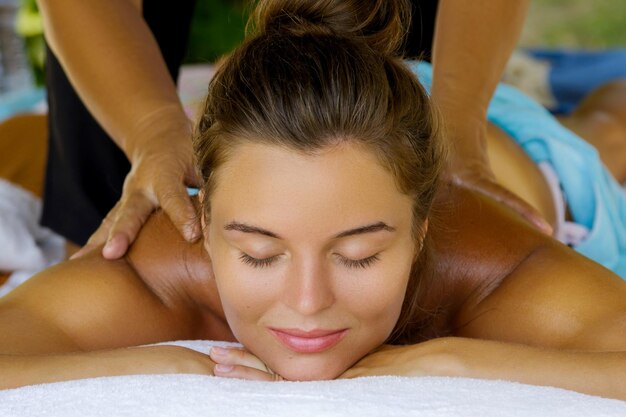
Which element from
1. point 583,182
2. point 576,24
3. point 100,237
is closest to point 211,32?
point 576,24

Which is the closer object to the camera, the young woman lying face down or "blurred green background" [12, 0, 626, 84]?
the young woman lying face down

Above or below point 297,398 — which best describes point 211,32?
below

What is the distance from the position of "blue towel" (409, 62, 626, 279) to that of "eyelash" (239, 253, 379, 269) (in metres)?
0.95

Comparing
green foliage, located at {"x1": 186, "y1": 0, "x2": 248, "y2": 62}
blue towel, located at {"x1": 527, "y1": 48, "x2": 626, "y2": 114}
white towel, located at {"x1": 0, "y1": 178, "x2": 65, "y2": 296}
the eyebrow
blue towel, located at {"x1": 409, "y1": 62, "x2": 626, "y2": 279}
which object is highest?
the eyebrow

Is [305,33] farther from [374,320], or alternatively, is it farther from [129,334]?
[129,334]

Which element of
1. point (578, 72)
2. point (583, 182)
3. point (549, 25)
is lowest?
point (549, 25)

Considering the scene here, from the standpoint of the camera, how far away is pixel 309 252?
45.6 inches

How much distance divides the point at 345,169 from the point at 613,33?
5.14m

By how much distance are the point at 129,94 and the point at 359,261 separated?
0.73 metres

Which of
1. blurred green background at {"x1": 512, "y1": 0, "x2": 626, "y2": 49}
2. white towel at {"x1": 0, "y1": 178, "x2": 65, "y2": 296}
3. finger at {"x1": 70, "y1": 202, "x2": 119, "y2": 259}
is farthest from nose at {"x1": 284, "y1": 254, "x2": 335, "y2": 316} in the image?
blurred green background at {"x1": 512, "y1": 0, "x2": 626, "y2": 49}

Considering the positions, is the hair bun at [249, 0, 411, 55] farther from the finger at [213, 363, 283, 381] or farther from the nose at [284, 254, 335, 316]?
the finger at [213, 363, 283, 381]

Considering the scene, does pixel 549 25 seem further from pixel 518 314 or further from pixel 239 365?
pixel 239 365

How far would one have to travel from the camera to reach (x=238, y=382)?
1128 mm

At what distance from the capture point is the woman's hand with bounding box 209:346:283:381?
122cm
